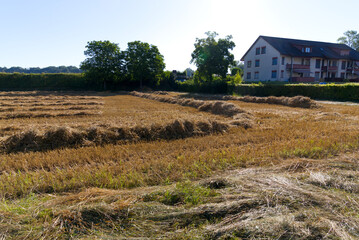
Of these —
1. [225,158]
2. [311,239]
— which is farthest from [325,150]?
[311,239]

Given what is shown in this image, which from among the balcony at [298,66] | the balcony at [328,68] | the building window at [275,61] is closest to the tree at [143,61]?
the building window at [275,61]

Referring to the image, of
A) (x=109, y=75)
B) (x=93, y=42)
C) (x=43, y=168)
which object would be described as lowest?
(x=43, y=168)

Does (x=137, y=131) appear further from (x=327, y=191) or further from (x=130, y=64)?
(x=130, y=64)

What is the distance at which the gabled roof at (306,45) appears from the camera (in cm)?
4394

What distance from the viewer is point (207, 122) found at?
9.33 meters

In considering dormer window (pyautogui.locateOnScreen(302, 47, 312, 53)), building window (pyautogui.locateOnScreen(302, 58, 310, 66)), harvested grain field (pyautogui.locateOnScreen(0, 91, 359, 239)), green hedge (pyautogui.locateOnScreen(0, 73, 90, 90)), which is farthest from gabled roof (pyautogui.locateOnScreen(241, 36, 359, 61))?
harvested grain field (pyautogui.locateOnScreen(0, 91, 359, 239))

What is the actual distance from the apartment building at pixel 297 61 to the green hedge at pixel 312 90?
16.0 metres

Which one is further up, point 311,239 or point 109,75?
point 109,75

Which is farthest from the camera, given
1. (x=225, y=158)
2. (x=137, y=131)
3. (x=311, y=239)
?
(x=137, y=131)

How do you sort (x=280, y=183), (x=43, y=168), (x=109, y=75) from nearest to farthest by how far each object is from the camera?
1. (x=280, y=183)
2. (x=43, y=168)
3. (x=109, y=75)

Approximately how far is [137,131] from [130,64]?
144 feet

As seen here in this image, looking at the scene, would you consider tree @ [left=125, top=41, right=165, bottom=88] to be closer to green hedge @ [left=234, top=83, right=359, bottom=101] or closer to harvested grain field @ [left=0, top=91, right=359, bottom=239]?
green hedge @ [left=234, top=83, right=359, bottom=101]

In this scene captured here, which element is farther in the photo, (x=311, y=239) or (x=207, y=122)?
(x=207, y=122)

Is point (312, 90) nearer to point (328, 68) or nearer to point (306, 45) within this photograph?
point (306, 45)
